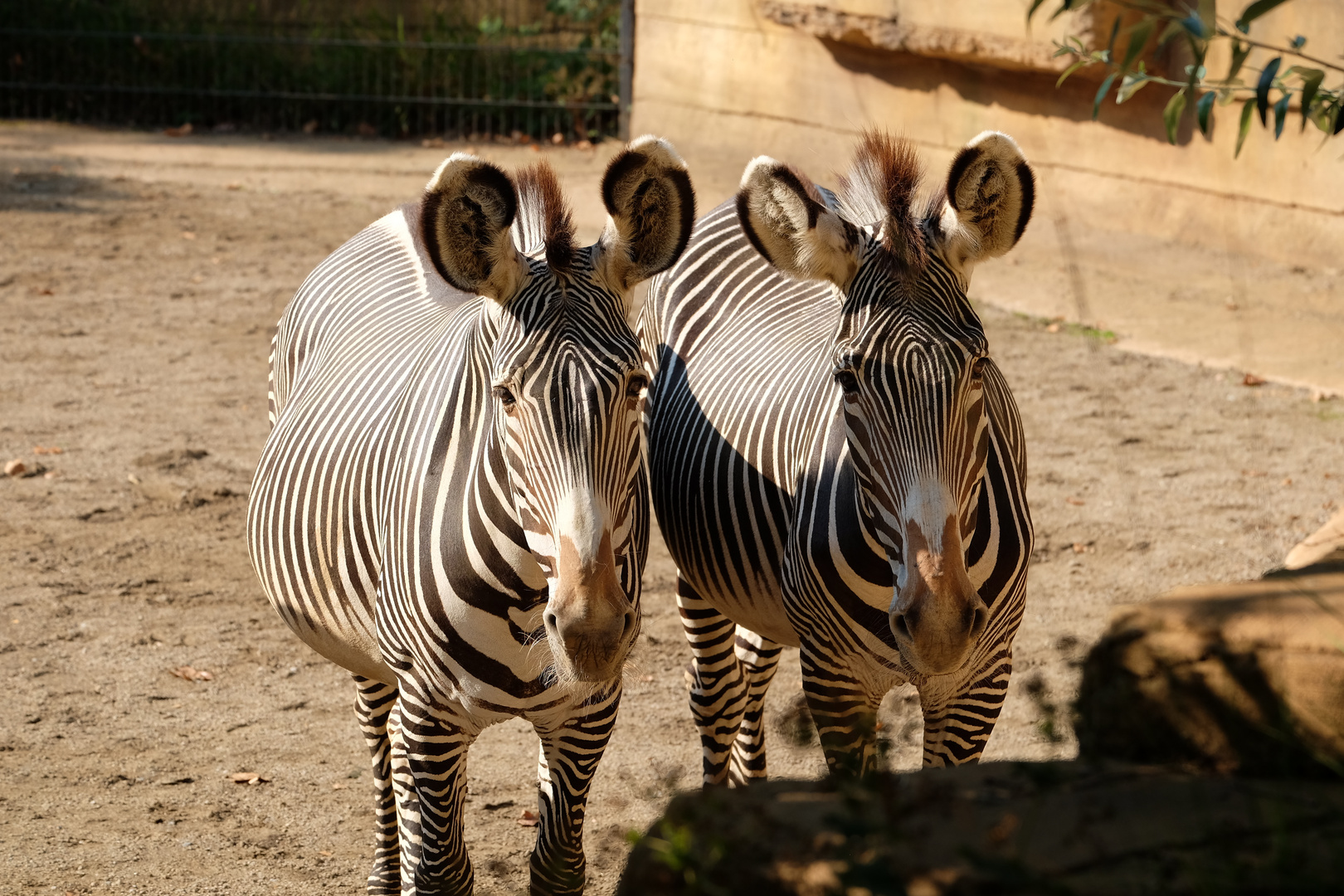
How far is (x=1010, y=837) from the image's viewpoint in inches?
59.6

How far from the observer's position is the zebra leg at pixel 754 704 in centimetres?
450

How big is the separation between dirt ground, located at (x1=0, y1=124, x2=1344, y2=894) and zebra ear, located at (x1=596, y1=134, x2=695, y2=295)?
1.28 m

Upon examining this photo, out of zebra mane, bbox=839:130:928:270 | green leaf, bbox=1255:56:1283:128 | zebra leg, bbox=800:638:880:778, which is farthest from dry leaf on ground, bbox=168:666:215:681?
green leaf, bbox=1255:56:1283:128

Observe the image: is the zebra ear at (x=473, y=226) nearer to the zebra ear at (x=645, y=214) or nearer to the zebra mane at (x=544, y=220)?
the zebra mane at (x=544, y=220)

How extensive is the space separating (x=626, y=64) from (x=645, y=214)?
11776mm

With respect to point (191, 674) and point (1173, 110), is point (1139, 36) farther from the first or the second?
point (191, 674)

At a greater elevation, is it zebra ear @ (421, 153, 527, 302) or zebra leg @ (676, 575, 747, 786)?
zebra ear @ (421, 153, 527, 302)

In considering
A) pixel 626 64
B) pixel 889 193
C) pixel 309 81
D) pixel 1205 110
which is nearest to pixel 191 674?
pixel 889 193

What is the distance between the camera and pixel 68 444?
23.6 ft

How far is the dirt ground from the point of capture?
4.12 m

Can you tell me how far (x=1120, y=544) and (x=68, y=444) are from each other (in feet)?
18.1

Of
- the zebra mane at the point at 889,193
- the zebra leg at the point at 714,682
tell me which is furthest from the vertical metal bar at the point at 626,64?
the zebra mane at the point at 889,193

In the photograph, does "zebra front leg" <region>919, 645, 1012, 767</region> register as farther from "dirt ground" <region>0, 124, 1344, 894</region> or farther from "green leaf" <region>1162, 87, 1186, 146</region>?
"green leaf" <region>1162, 87, 1186, 146</region>

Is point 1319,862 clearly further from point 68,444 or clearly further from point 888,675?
point 68,444
